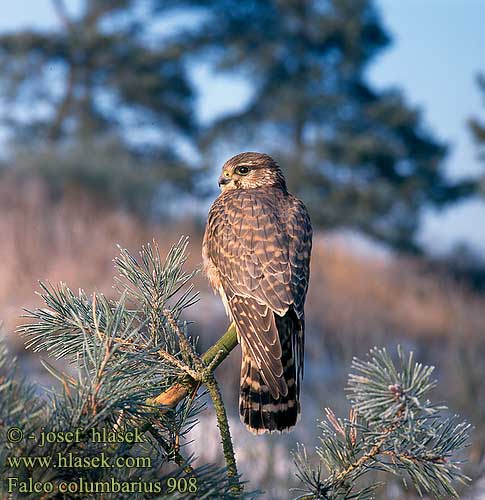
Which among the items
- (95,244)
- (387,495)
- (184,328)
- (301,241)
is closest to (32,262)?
(95,244)

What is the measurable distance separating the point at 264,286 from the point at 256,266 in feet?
0.23

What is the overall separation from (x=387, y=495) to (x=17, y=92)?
16.4 metres

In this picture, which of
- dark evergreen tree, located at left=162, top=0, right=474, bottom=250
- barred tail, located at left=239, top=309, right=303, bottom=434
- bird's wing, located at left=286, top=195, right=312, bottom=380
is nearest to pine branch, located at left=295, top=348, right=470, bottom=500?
barred tail, located at left=239, top=309, right=303, bottom=434

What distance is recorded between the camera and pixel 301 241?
1.95 metres

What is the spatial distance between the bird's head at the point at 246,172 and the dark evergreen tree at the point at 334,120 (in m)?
12.8

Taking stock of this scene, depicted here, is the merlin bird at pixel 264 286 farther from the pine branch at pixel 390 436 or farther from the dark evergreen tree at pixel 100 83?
the dark evergreen tree at pixel 100 83

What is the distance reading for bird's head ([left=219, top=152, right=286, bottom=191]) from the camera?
2.43 metres

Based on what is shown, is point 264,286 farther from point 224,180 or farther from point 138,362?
point 138,362

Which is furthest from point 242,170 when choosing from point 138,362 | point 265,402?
point 138,362

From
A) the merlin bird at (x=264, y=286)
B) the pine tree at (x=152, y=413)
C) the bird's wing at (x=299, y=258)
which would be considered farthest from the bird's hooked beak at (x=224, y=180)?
the pine tree at (x=152, y=413)

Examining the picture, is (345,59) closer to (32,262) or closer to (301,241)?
(32,262)

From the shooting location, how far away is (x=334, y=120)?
16.2 m

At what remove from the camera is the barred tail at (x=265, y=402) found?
153cm

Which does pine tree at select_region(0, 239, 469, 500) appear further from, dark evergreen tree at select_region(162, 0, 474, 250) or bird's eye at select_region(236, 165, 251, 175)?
dark evergreen tree at select_region(162, 0, 474, 250)
